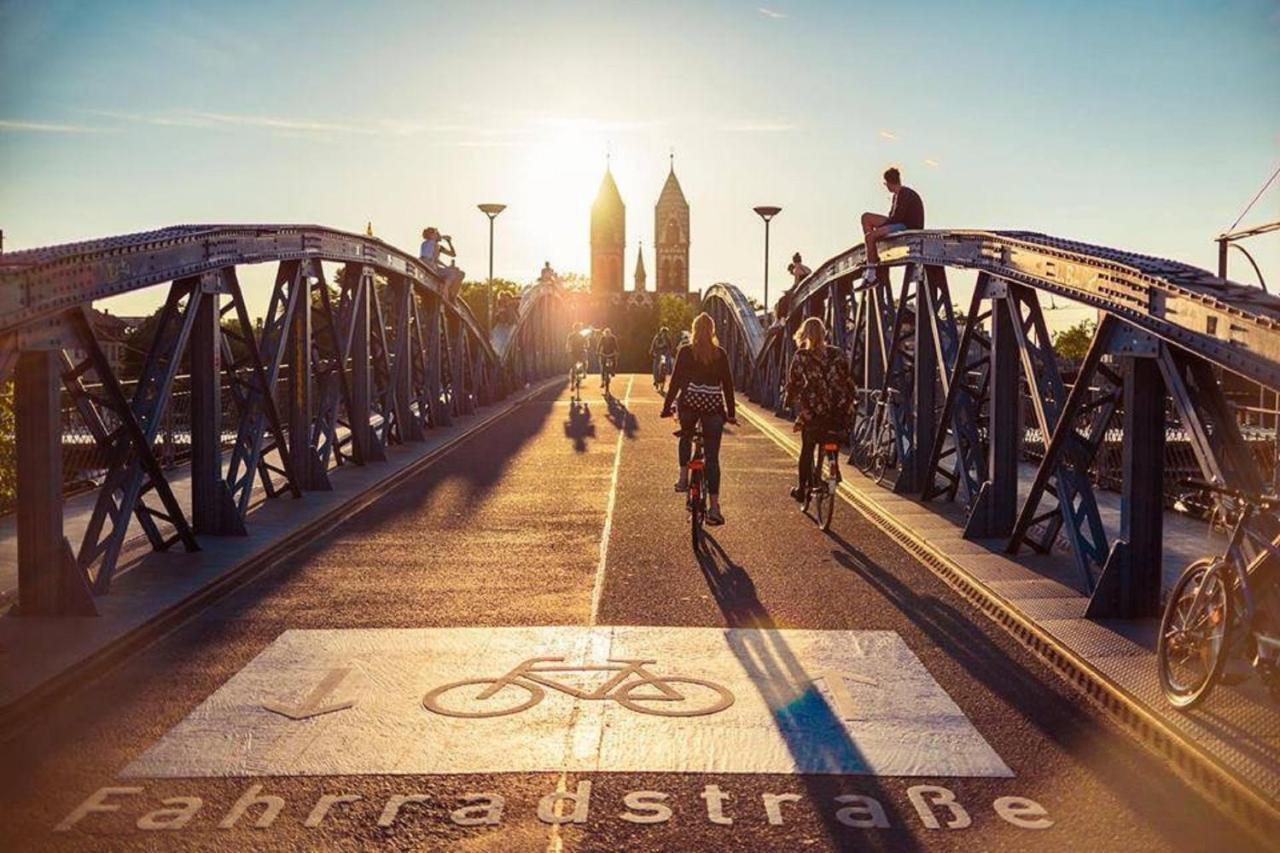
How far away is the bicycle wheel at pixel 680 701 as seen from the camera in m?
6.86

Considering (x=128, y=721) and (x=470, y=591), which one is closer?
(x=128, y=721)

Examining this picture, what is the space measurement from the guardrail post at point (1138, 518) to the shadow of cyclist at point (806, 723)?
85.1 inches

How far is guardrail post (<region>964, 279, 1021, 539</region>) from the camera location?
454 inches

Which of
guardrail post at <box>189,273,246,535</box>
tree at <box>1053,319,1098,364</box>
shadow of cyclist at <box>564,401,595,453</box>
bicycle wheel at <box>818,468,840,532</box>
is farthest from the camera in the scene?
tree at <box>1053,319,1098,364</box>

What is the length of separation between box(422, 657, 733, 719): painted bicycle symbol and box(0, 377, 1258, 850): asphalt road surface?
0.05 metres

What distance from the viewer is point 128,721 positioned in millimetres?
6727

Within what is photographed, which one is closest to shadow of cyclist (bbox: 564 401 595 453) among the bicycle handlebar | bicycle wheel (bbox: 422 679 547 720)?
bicycle wheel (bbox: 422 679 547 720)

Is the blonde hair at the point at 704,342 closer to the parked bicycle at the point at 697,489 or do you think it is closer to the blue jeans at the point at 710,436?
the blue jeans at the point at 710,436

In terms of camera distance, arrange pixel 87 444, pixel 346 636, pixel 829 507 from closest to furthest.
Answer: pixel 346 636 → pixel 829 507 → pixel 87 444

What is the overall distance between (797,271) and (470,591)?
56.2ft

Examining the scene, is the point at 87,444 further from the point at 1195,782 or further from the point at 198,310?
the point at 1195,782

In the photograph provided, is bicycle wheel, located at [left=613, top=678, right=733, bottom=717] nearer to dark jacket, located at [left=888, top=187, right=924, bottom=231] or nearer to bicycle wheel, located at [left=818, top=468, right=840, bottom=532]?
bicycle wheel, located at [left=818, top=468, right=840, bottom=532]

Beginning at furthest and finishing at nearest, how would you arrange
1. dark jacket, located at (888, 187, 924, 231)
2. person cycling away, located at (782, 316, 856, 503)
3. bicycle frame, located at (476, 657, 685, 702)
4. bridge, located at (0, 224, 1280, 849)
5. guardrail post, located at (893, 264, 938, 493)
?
dark jacket, located at (888, 187, 924, 231) → guardrail post, located at (893, 264, 938, 493) → person cycling away, located at (782, 316, 856, 503) → bicycle frame, located at (476, 657, 685, 702) → bridge, located at (0, 224, 1280, 849)

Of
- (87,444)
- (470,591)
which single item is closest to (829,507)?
(470,591)
